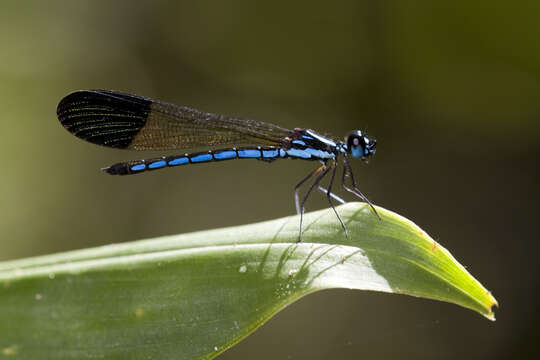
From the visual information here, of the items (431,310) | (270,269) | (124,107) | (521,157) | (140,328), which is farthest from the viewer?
(521,157)

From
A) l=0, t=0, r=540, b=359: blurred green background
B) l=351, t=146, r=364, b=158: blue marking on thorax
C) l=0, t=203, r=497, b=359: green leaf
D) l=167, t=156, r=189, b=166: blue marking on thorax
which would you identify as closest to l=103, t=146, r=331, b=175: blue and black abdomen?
l=167, t=156, r=189, b=166: blue marking on thorax

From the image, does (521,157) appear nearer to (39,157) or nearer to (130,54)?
(130,54)

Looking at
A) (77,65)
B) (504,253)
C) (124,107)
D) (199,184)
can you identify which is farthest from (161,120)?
(504,253)

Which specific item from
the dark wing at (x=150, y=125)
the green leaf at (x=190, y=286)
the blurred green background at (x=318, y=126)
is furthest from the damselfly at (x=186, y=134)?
the blurred green background at (x=318, y=126)

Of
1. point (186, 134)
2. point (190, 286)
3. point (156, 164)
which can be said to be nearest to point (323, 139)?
point (186, 134)

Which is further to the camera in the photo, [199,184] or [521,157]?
[199,184]

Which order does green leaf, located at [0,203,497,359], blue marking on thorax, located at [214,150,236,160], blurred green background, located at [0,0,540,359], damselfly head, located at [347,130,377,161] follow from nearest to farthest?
green leaf, located at [0,203,497,359] < damselfly head, located at [347,130,377,161] < blue marking on thorax, located at [214,150,236,160] < blurred green background, located at [0,0,540,359]

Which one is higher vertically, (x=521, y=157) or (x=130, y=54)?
(x=130, y=54)

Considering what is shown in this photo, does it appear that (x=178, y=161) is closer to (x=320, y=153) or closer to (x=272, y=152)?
(x=272, y=152)

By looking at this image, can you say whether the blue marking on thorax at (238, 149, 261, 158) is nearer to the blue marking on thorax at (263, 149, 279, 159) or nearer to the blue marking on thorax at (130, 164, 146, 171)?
the blue marking on thorax at (263, 149, 279, 159)
